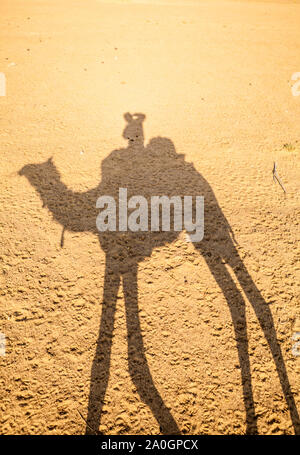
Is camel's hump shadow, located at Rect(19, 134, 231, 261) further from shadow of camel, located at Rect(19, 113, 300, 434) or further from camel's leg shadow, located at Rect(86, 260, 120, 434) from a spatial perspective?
camel's leg shadow, located at Rect(86, 260, 120, 434)

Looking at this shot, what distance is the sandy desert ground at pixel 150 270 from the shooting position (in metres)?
3.02

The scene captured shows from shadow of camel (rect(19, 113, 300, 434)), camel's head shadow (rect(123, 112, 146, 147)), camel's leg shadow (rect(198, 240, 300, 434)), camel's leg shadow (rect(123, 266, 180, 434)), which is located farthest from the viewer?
camel's head shadow (rect(123, 112, 146, 147))

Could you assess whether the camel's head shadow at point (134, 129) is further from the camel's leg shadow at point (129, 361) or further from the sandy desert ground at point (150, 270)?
the camel's leg shadow at point (129, 361)

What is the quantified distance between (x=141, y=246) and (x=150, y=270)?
534 mm

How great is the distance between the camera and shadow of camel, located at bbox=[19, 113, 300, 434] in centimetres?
310

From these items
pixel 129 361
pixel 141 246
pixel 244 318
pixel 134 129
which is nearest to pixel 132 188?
pixel 141 246

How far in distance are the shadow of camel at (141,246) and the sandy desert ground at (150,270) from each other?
2cm

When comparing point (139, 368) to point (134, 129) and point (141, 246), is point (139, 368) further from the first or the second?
point (134, 129)

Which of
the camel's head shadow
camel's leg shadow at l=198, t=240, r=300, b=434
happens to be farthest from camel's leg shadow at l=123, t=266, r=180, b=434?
the camel's head shadow

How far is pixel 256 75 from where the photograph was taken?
11.4 metres

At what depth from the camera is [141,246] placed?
465 centimetres

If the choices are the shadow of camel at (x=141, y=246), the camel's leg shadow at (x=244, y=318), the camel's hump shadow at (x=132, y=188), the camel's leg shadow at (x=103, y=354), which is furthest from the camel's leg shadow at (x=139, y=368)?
the camel's leg shadow at (x=244, y=318)

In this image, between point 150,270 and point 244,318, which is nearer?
point 244,318

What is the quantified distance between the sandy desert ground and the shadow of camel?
23mm
